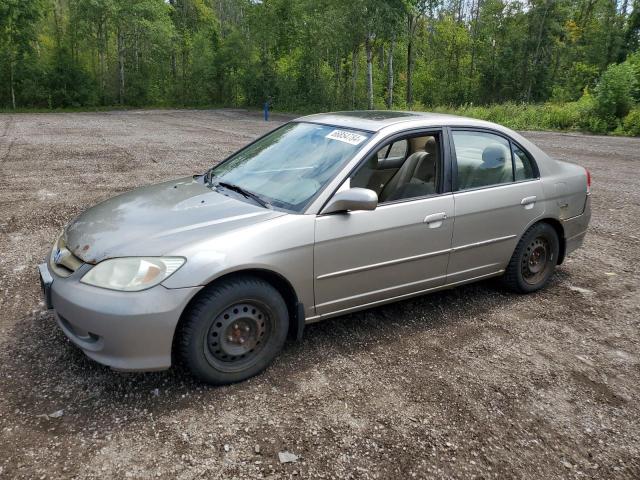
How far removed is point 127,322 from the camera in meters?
2.84

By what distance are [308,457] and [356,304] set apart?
1270mm

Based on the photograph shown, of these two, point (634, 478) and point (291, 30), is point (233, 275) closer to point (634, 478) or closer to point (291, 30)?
point (634, 478)

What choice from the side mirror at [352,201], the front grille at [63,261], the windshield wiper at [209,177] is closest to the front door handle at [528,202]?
the side mirror at [352,201]

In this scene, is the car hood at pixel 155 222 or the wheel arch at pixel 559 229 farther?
the wheel arch at pixel 559 229

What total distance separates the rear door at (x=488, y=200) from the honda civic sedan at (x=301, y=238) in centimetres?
1

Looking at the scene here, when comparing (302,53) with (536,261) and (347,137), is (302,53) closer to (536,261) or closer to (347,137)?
(536,261)

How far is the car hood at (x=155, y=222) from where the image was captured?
10.1 feet

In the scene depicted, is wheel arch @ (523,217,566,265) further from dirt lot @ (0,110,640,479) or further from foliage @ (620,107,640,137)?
foliage @ (620,107,640,137)

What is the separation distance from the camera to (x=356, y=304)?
3.72 metres

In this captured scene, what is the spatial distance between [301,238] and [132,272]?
3.37ft

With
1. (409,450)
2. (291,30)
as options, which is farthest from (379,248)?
(291,30)

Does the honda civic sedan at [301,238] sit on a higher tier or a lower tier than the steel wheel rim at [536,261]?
higher

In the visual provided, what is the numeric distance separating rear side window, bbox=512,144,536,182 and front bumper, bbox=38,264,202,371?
301cm

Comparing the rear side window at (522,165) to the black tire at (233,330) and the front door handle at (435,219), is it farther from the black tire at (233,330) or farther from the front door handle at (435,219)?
the black tire at (233,330)
